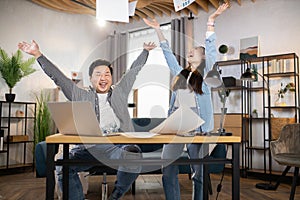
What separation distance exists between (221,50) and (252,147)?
5.19 feet

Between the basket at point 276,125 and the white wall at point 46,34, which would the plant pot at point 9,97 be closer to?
the white wall at point 46,34

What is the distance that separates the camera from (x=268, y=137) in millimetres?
4391

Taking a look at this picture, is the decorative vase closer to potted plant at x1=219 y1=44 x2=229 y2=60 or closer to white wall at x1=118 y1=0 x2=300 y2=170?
white wall at x1=118 y1=0 x2=300 y2=170

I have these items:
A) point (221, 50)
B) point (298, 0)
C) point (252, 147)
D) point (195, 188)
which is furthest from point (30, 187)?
point (298, 0)

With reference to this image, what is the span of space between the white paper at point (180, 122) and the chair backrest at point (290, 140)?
2438mm

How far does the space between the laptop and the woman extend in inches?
21.7

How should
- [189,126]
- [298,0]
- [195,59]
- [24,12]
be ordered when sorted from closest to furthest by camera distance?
[189,126]
[195,59]
[298,0]
[24,12]

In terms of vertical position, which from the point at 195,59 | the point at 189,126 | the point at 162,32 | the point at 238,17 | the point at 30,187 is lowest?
the point at 30,187

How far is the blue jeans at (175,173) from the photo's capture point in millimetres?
1656

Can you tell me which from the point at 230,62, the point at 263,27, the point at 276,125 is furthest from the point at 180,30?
the point at 276,125

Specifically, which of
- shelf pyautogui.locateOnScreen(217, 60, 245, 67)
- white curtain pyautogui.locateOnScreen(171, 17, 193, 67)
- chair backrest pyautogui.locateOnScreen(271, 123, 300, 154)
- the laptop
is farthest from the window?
white curtain pyautogui.locateOnScreen(171, 17, 193, 67)

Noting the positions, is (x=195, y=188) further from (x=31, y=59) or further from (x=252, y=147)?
(x=31, y=59)

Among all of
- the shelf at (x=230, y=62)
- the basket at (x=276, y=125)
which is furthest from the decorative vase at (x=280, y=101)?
the shelf at (x=230, y=62)

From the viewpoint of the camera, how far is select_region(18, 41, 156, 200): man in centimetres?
160
